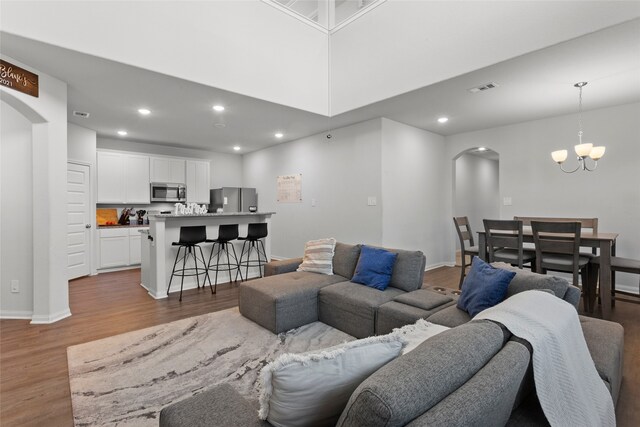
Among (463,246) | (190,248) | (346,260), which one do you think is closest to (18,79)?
(190,248)

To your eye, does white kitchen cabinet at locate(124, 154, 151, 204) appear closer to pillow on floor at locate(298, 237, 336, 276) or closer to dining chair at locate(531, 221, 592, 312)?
pillow on floor at locate(298, 237, 336, 276)

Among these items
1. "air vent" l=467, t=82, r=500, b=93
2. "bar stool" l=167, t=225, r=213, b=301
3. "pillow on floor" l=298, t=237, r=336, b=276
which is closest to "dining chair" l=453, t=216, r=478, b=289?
"air vent" l=467, t=82, r=500, b=93

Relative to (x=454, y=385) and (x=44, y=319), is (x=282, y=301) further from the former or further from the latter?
(x=44, y=319)

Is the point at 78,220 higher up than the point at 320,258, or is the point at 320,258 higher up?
the point at 78,220

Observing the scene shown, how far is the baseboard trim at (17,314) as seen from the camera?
3.45 metres

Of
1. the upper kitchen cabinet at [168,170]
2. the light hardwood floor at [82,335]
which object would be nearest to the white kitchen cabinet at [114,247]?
the light hardwood floor at [82,335]

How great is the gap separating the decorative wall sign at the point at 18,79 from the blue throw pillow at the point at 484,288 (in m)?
4.42

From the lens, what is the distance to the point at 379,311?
2.57 metres

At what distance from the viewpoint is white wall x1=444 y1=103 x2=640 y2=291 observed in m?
4.21

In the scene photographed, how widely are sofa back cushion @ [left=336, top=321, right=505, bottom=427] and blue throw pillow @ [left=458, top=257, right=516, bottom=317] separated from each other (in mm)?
1077

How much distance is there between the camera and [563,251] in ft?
10.9

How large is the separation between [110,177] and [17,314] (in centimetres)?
323

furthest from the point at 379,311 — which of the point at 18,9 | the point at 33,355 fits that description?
the point at 18,9

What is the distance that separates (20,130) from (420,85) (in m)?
4.55
